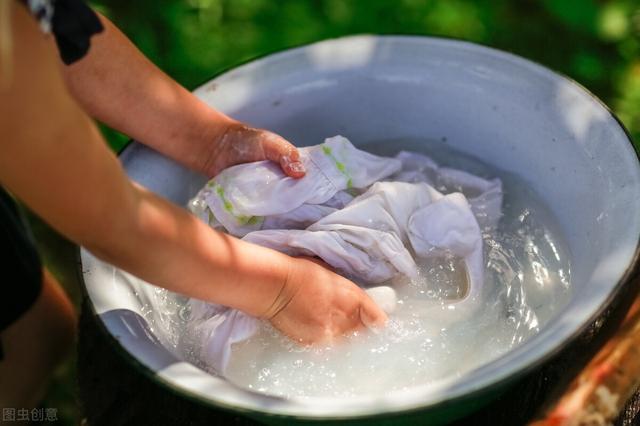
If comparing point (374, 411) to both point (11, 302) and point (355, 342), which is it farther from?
point (11, 302)

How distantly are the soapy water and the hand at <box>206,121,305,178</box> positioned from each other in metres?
0.24

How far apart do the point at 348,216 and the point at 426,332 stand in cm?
22

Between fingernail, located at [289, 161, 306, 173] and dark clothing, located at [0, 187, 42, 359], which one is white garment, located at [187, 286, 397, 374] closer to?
fingernail, located at [289, 161, 306, 173]

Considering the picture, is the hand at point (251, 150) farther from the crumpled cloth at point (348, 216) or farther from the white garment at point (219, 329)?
the white garment at point (219, 329)

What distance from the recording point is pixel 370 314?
1190mm

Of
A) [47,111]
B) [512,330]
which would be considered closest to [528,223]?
[512,330]

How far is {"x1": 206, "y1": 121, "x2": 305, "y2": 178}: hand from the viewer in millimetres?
1311

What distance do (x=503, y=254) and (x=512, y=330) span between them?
0.16 meters

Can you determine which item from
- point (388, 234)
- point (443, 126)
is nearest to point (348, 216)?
point (388, 234)

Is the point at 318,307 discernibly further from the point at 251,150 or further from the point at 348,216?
the point at 251,150

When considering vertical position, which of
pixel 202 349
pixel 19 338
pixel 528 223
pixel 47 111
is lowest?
pixel 19 338

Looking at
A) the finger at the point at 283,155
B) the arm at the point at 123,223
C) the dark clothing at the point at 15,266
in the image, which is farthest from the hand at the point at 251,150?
the dark clothing at the point at 15,266

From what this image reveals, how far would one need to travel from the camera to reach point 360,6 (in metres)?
2.27

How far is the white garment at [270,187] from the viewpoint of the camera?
1.28 m
